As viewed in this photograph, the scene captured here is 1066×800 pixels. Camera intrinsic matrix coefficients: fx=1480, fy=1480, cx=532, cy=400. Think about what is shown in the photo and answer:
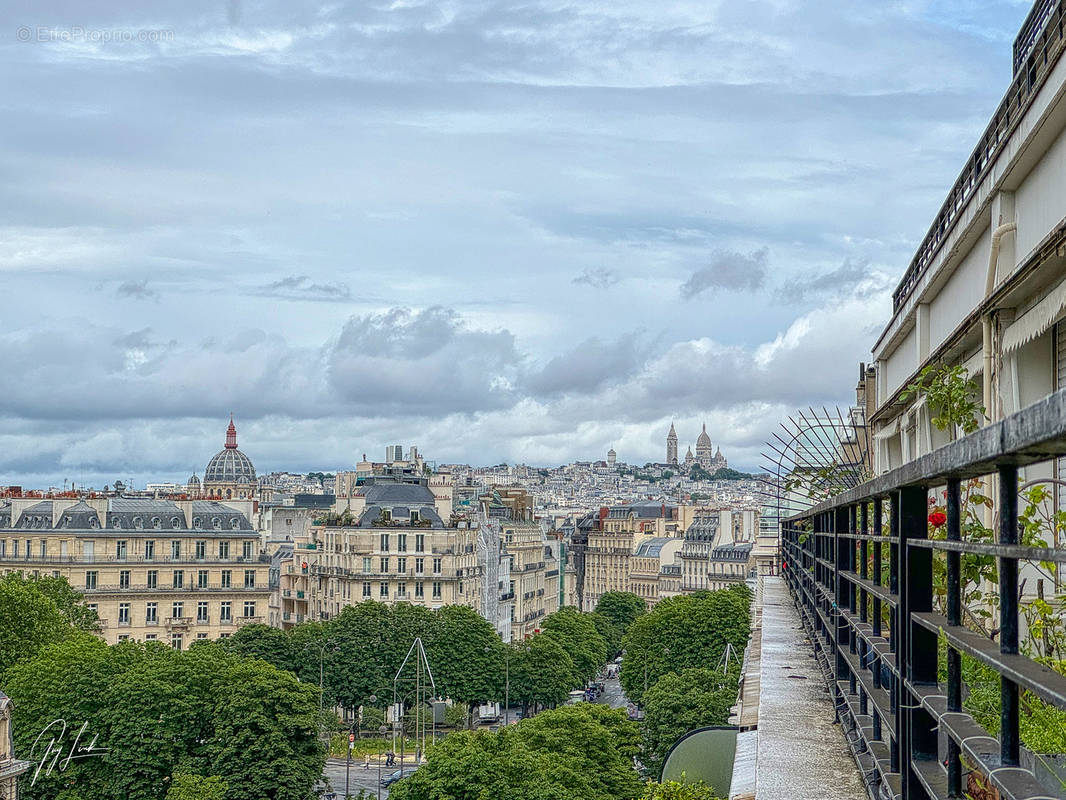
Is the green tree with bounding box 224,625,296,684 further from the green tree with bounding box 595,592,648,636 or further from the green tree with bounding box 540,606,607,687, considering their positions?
the green tree with bounding box 595,592,648,636

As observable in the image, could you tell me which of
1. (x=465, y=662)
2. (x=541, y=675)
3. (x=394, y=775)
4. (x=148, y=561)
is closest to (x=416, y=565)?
(x=541, y=675)

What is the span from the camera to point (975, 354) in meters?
13.5

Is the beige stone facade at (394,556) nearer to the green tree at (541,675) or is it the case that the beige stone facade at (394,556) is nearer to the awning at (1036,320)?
the green tree at (541,675)

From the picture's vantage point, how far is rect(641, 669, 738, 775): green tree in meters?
47.8

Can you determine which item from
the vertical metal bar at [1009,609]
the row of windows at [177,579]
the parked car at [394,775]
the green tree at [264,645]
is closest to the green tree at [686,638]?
the parked car at [394,775]

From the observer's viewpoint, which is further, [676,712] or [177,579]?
[177,579]

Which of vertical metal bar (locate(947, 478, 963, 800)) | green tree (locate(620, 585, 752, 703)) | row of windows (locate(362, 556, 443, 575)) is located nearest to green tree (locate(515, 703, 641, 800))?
green tree (locate(620, 585, 752, 703))

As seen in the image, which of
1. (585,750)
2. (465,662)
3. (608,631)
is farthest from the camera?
(608,631)

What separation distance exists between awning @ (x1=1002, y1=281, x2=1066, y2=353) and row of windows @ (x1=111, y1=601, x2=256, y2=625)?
223ft

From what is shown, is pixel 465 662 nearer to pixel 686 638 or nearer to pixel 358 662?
pixel 358 662

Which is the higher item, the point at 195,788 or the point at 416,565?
the point at 416,565

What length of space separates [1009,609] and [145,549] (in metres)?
75.8

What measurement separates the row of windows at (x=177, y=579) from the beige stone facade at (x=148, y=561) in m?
0.05

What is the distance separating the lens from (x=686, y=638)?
67250 mm
